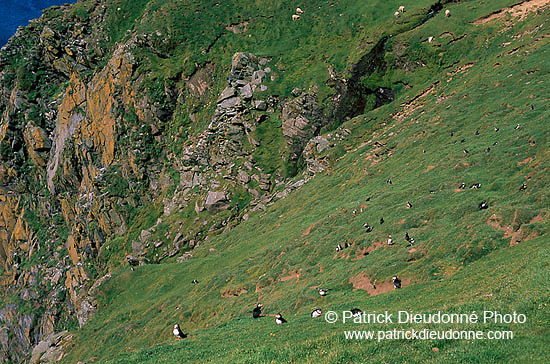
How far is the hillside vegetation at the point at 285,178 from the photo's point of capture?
20.5 m

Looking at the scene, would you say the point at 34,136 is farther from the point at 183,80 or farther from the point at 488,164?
the point at 488,164

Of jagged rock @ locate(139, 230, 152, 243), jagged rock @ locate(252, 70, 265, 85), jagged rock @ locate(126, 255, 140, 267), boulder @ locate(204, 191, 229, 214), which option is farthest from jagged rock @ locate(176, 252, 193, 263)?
jagged rock @ locate(252, 70, 265, 85)

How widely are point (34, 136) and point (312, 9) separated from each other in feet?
260

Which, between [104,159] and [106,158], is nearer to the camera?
[106,158]

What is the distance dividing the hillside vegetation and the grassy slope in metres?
0.17

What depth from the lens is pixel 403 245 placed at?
27000 mm

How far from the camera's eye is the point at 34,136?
109 metres

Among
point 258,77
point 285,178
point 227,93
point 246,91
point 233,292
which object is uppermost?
point 258,77

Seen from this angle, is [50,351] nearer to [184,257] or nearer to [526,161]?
[184,257]

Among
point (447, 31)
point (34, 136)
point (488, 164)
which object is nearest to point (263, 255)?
point (488, 164)

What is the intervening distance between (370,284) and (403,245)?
156 inches

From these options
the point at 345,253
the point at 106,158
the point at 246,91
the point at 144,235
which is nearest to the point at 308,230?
the point at 345,253

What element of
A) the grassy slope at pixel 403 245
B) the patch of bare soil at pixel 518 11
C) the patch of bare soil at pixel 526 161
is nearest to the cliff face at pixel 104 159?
the grassy slope at pixel 403 245

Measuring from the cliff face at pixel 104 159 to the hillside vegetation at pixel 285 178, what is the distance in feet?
1.44
